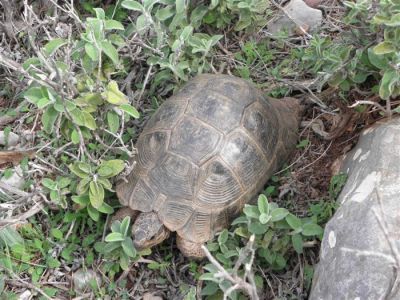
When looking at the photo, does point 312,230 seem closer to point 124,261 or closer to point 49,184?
point 124,261

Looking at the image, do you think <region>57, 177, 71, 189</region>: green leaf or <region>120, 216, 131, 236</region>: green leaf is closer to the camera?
<region>120, 216, 131, 236</region>: green leaf

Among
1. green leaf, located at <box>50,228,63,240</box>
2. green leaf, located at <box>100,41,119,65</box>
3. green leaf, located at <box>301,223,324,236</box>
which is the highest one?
green leaf, located at <box>100,41,119,65</box>

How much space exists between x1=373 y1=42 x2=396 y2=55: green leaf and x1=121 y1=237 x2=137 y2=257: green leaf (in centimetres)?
155

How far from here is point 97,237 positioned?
3.29m

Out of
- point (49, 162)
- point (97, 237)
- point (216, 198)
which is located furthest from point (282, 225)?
point (49, 162)

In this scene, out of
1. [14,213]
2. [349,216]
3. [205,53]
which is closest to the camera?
[349,216]

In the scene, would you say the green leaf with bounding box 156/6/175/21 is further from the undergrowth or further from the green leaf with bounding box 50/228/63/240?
the green leaf with bounding box 50/228/63/240

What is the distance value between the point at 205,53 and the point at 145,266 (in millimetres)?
1334

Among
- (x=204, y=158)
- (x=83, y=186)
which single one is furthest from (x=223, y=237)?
(x=83, y=186)

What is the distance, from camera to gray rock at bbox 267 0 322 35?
3.90 meters

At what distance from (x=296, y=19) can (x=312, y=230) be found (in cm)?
169

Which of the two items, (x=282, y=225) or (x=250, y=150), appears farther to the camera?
(x=250, y=150)

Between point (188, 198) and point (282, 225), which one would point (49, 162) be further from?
point (282, 225)

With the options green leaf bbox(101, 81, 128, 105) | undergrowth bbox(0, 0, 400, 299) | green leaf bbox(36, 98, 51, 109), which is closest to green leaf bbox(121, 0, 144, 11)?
undergrowth bbox(0, 0, 400, 299)
